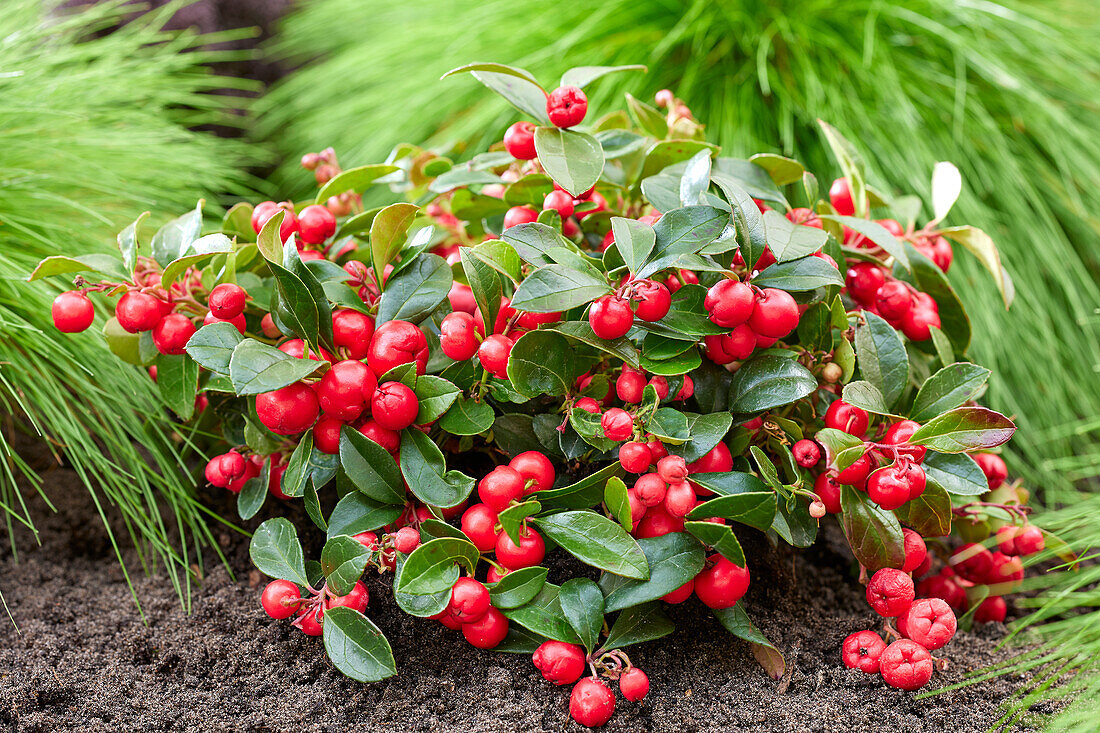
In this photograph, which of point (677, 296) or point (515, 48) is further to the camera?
point (515, 48)

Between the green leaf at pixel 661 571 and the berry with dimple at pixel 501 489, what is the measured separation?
0.12 meters

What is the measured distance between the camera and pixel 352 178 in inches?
31.5

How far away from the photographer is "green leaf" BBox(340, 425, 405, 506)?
666 millimetres

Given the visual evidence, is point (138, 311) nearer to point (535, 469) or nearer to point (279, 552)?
point (279, 552)

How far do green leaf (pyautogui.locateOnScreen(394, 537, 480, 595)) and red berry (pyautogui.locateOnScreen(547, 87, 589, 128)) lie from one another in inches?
15.9

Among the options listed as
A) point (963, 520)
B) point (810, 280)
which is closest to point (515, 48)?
point (810, 280)

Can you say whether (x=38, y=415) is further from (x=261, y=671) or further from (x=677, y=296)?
(x=677, y=296)

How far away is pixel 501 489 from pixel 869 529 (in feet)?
1.07

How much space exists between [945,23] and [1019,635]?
45.4 inches

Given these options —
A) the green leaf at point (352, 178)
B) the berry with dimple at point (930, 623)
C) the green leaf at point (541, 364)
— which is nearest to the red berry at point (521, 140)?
the green leaf at point (352, 178)

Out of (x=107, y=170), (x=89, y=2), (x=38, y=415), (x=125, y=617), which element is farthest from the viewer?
(x=89, y=2)

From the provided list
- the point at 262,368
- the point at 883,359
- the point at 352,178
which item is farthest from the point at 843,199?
the point at 262,368

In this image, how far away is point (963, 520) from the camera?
33.5 inches

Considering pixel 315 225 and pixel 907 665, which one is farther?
pixel 315 225
